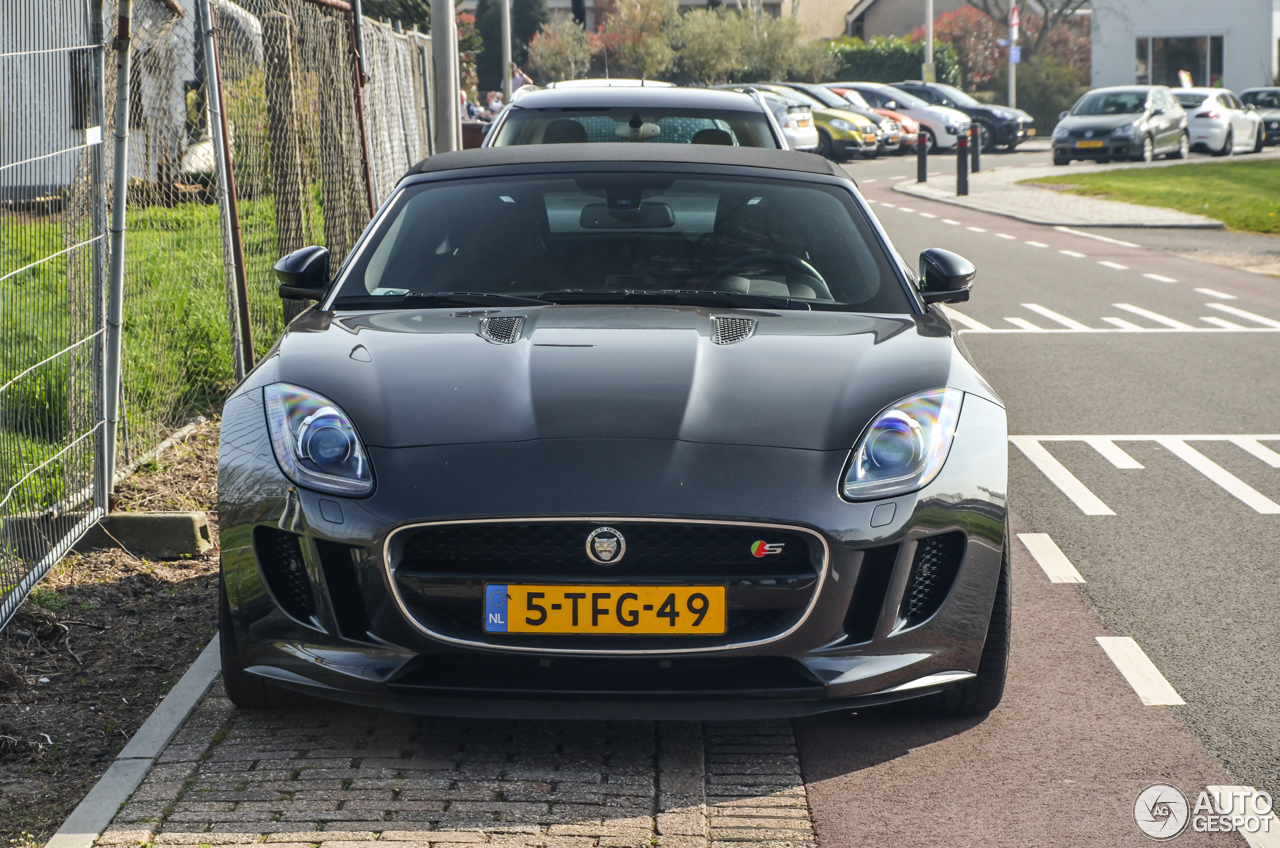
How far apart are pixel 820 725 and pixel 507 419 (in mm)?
1164

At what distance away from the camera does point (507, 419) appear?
3527mm

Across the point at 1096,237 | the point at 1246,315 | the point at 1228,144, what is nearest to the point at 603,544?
the point at 1246,315

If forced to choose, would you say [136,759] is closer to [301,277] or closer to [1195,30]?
[301,277]

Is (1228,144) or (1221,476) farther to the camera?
(1228,144)

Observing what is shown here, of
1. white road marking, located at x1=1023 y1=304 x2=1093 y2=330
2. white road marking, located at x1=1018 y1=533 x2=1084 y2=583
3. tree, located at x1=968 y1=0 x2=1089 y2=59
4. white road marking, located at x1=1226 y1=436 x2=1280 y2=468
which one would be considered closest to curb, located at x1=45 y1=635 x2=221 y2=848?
white road marking, located at x1=1018 y1=533 x2=1084 y2=583

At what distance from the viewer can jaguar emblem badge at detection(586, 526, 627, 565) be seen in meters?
3.33

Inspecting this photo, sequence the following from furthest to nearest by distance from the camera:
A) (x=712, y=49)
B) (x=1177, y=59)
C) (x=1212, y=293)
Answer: (x=712, y=49) < (x=1177, y=59) < (x=1212, y=293)

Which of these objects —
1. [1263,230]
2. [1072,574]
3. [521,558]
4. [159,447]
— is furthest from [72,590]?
[1263,230]

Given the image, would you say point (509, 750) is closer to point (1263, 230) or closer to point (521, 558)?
point (521, 558)

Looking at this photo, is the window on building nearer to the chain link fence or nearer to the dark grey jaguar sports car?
the chain link fence

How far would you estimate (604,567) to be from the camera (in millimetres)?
3336

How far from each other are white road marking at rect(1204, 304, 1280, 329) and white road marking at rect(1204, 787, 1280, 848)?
348 inches

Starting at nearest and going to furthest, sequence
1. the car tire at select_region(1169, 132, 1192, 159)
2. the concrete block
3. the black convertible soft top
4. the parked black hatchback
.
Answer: the black convertible soft top < the concrete block < the car tire at select_region(1169, 132, 1192, 159) < the parked black hatchback

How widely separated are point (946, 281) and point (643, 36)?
181ft
